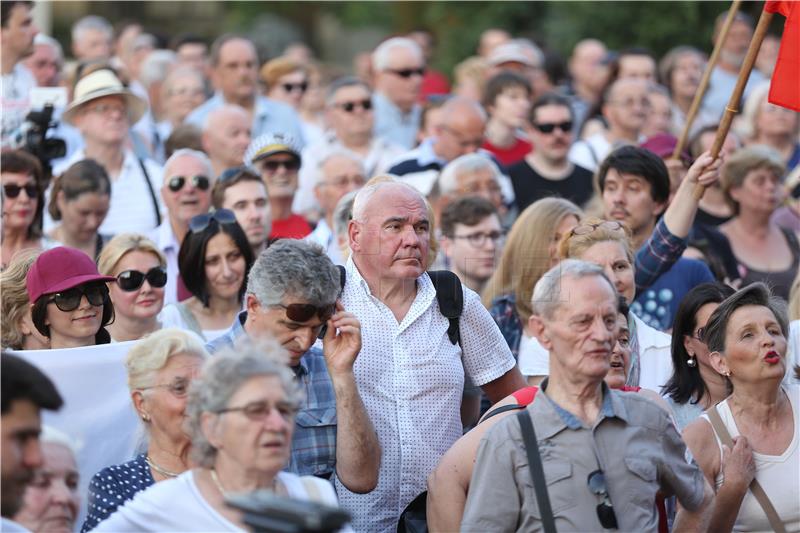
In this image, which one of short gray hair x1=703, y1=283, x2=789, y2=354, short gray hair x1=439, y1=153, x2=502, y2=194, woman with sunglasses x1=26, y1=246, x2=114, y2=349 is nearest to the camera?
short gray hair x1=703, y1=283, x2=789, y2=354

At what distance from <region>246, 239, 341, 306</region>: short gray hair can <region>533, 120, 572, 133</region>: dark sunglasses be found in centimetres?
544

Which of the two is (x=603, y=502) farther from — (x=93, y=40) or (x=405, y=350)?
(x=93, y=40)

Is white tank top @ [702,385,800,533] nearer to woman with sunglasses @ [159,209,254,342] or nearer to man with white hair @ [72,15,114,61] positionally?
woman with sunglasses @ [159,209,254,342]

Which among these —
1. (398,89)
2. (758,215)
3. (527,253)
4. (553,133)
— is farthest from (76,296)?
(398,89)

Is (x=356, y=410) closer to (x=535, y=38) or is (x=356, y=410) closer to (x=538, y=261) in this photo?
(x=538, y=261)

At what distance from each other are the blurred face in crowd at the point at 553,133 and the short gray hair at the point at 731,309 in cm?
483

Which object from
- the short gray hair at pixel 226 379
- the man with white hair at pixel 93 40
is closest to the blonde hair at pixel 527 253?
the short gray hair at pixel 226 379

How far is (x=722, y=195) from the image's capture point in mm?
10016

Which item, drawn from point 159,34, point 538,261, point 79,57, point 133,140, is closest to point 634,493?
point 538,261

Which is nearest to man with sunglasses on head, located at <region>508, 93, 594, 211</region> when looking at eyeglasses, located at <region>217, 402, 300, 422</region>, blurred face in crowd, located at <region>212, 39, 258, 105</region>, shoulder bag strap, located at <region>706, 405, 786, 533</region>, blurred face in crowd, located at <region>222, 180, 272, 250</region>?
blurred face in crowd, located at <region>212, 39, 258, 105</region>

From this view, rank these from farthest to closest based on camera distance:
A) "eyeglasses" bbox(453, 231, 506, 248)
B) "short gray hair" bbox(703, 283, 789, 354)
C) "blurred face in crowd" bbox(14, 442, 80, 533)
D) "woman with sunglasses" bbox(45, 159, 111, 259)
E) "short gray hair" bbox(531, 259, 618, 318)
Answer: "woman with sunglasses" bbox(45, 159, 111, 259)
"eyeglasses" bbox(453, 231, 506, 248)
"short gray hair" bbox(703, 283, 789, 354)
"short gray hair" bbox(531, 259, 618, 318)
"blurred face in crowd" bbox(14, 442, 80, 533)

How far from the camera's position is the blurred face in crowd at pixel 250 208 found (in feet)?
27.5

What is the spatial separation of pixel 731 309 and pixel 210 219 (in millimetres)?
2886

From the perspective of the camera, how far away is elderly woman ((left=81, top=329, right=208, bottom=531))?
17.5 feet
